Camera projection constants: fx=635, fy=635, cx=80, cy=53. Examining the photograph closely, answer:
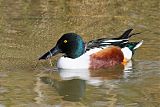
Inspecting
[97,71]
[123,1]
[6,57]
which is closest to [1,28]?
[6,57]

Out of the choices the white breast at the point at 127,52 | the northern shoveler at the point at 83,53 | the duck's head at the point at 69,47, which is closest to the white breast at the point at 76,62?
the northern shoveler at the point at 83,53

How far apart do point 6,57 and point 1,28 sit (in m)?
2.51

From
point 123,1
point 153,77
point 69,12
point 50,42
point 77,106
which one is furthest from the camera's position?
point 123,1

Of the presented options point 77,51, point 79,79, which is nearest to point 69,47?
point 77,51

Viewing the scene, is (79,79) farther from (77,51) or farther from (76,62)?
(77,51)

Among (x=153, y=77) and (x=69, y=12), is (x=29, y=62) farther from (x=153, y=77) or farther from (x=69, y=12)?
(x=69, y=12)

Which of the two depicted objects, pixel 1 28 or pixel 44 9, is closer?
pixel 1 28

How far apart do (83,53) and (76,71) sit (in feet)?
1.42

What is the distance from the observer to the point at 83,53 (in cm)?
1106

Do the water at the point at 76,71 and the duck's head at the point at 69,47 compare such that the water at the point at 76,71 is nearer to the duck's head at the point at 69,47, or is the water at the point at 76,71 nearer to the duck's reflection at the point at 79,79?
the duck's reflection at the point at 79,79

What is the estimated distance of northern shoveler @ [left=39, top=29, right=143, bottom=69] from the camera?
10883mm

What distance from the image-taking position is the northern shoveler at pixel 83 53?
35.7 feet

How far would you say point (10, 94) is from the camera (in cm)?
909

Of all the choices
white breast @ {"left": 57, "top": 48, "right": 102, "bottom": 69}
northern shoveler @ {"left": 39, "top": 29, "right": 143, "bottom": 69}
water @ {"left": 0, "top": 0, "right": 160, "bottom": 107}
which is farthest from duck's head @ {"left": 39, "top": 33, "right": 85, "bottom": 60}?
water @ {"left": 0, "top": 0, "right": 160, "bottom": 107}
